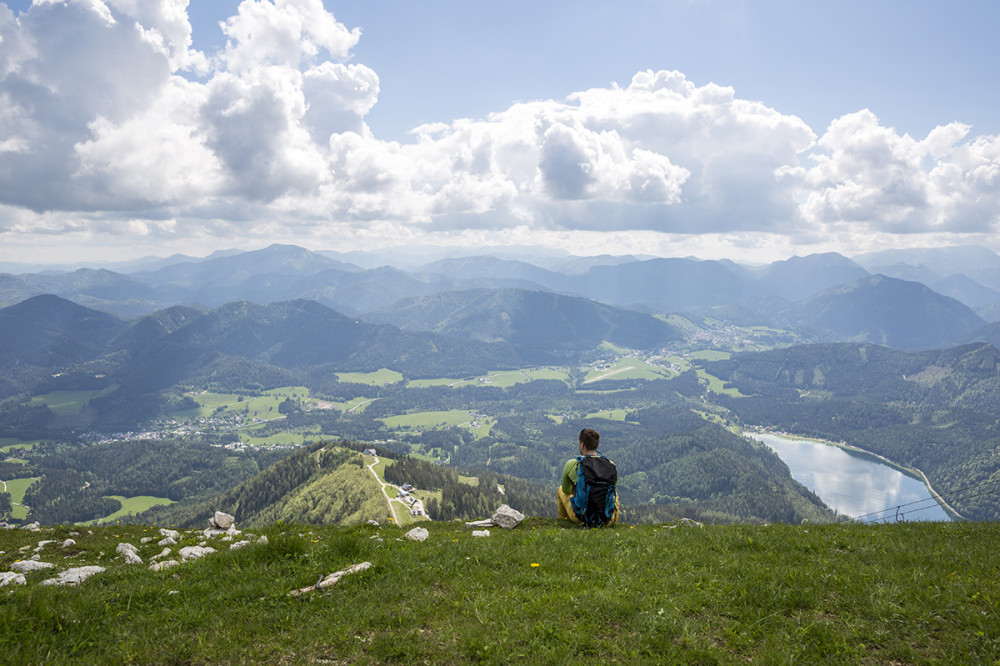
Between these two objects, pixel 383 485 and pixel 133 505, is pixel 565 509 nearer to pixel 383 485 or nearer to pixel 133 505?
pixel 383 485

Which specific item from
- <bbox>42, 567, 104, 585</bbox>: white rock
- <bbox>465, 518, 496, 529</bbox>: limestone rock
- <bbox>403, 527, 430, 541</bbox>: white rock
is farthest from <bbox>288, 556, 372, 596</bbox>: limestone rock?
<bbox>465, 518, 496, 529</bbox>: limestone rock

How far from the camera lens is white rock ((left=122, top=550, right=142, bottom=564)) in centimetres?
1393

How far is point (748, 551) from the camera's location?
40.6ft

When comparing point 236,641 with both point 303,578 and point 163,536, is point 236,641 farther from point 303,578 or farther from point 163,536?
point 163,536

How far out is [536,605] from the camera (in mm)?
9211

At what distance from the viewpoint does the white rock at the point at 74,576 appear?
10.9 meters

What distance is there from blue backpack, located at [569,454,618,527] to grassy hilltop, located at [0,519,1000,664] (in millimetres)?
2102

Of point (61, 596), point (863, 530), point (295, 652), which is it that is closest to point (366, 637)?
point (295, 652)

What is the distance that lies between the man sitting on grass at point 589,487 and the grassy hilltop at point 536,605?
84.5 inches

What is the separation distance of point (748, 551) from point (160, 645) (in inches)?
544

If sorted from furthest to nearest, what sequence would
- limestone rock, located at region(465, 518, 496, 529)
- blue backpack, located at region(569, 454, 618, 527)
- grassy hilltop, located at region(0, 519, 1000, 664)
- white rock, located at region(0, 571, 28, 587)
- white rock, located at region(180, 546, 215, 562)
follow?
limestone rock, located at region(465, 518, 496, 529)
blue backpack, located at region(569, 454, 618, 527)
white rock, located at region(180, 546, 215, 562)
white rock, located at region(0, 571, 28, 587)
grassy hilltop, located at region(0, 519, 1000, 664)

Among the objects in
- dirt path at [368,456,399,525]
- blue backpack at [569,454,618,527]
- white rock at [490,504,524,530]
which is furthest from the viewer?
dirt path at [368,456,399,525]

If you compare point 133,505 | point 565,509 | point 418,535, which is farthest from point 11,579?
point 133,505

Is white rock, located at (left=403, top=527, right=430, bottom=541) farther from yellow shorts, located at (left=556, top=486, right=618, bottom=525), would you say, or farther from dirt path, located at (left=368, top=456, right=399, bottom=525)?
dirt path, located at (left=368, top=456, right=399, bottom=525)
